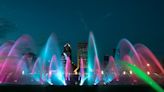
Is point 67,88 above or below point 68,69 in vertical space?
below

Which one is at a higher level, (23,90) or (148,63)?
(148,63)

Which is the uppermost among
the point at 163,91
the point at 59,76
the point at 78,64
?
the point at 78,64

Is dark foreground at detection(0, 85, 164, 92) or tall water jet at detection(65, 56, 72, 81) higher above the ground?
tall water jet at detection(65, 56, 72, 81)

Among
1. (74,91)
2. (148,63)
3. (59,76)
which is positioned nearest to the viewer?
(74,91)

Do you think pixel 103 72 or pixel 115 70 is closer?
pixel 115 70

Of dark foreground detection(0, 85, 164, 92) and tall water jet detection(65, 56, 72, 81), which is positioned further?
tall water jet detection(65, 56, 72, 81)

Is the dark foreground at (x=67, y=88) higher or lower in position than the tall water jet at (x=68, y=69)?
lower

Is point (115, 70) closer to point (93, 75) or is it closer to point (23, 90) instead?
point (93, 75)

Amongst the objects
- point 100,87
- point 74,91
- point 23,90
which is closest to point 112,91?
point 100,87

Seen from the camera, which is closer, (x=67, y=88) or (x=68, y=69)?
(x=67, y=88)

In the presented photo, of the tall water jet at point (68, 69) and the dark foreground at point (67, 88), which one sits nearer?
the dark foreground at point (67, 88)

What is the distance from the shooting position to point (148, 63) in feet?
261

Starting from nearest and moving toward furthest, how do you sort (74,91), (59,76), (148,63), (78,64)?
1. (74,91)
2. (59,76)
3. (148,63)
4. (78,64)

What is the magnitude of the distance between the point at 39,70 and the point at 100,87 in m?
36.4
